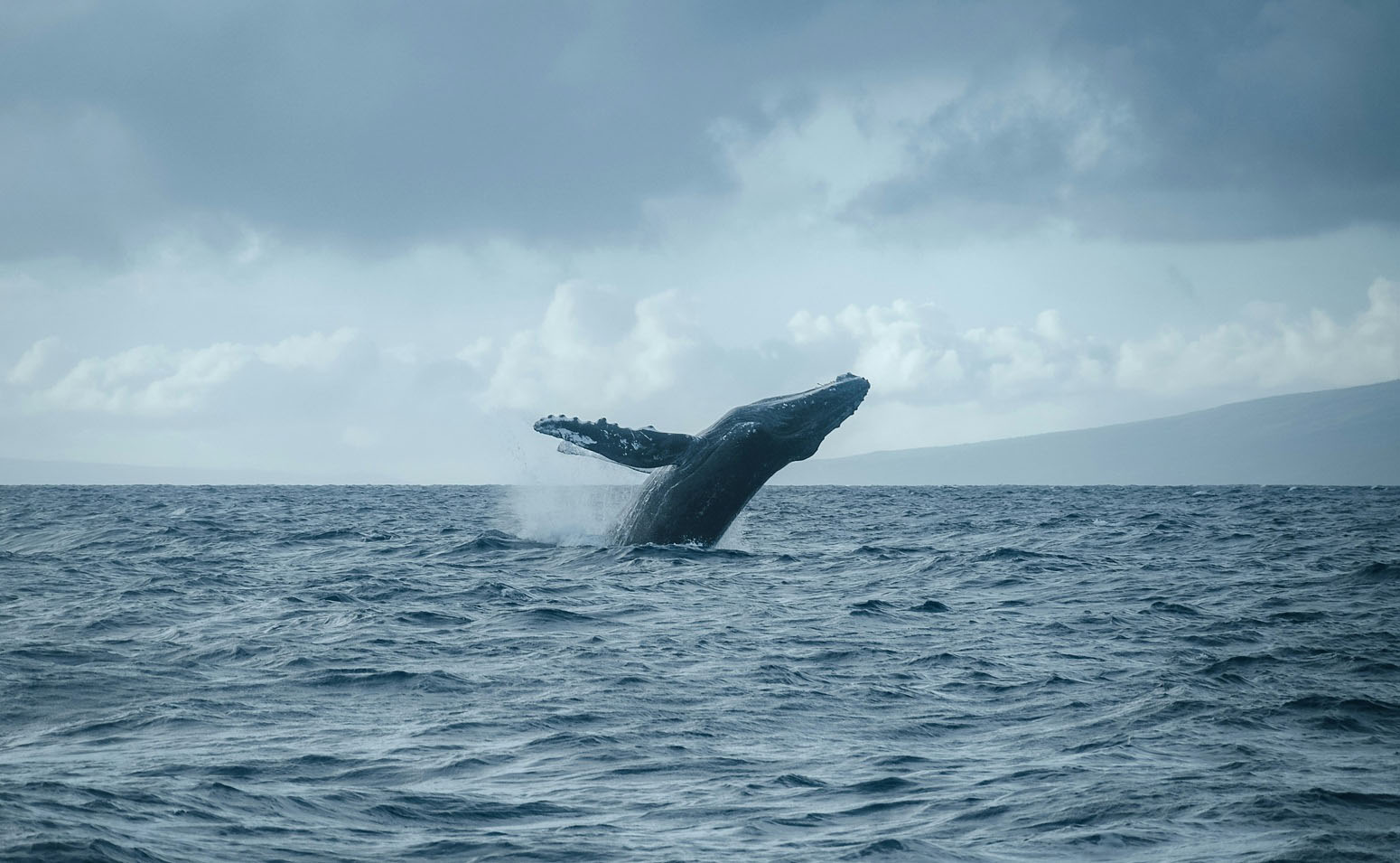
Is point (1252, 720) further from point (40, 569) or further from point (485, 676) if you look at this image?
point (40, 569)

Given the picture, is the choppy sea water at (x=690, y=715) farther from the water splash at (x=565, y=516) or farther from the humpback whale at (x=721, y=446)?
the water splash at (x=565, y=516)

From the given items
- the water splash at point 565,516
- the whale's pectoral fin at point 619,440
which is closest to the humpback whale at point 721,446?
the whale's pectoral fin at point 619,440

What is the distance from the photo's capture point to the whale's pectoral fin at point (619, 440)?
1586 centimetres

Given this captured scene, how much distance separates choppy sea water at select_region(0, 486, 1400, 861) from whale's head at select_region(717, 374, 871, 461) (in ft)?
6.20

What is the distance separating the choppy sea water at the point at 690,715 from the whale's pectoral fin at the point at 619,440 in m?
1.53

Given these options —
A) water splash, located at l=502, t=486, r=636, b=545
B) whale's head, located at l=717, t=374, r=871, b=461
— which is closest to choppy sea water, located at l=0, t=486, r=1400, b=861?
whale's head, located at l=717, t=374, r=871, b=461

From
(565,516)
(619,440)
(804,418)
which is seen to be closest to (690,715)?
(619,440)

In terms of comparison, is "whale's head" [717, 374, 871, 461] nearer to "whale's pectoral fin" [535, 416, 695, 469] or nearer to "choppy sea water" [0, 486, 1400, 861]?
"whale's pectoral fin" [535, 416, 695, 469]

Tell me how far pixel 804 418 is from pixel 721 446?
1195mm

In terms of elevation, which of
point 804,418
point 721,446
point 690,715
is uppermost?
point 804,418

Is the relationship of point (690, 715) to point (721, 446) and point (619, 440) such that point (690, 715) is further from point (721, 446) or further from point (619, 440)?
point (721, 446)

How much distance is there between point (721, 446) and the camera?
17031 millimetres

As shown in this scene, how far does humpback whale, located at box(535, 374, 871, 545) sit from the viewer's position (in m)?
16.1

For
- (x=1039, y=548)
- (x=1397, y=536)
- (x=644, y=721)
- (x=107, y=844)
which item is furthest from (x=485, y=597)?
(x=1397, y=536)
